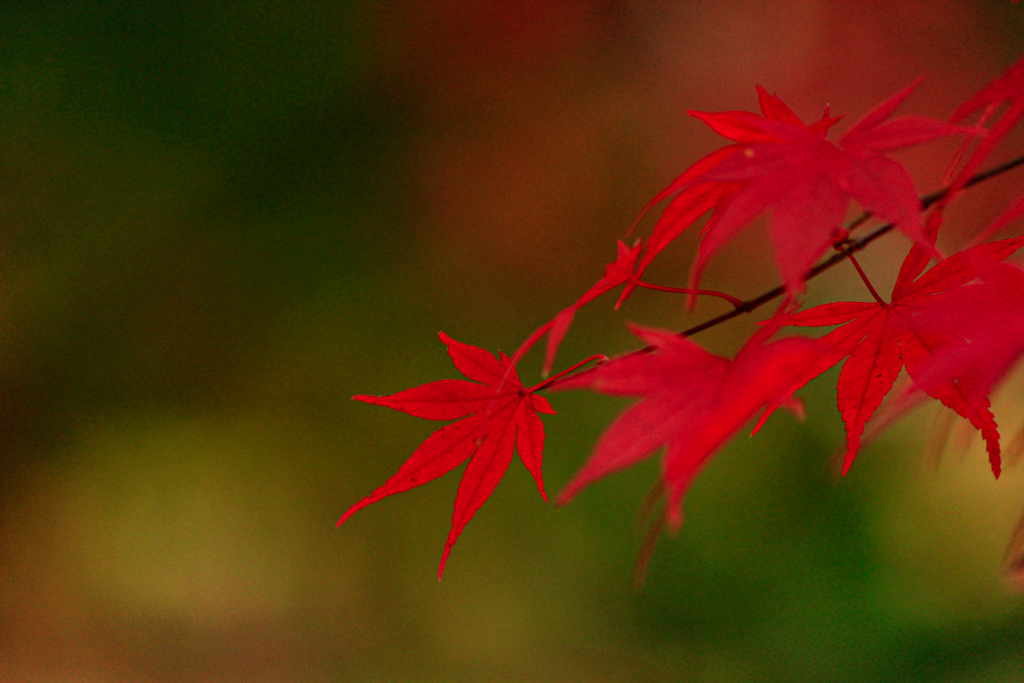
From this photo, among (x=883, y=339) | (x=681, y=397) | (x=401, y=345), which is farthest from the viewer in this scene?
(x=401, y=345)

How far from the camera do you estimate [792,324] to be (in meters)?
0.37

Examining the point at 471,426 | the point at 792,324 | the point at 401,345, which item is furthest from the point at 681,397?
the point at 401,345

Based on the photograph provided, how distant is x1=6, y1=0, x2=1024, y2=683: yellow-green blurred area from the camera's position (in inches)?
74.9

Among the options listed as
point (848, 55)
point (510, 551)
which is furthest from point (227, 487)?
point (848, 55)

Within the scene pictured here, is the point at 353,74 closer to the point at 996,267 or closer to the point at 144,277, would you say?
the point at 144,277

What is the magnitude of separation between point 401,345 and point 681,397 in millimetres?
1992

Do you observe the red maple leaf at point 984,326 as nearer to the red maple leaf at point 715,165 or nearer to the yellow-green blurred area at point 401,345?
the red maple leaf at point 715,165

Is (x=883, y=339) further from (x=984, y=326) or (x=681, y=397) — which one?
(x=681, y=397)

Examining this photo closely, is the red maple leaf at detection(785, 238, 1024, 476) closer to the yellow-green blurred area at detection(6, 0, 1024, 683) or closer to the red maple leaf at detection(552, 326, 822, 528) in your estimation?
the red maple leaf at detection(552, 326, 822, 528)

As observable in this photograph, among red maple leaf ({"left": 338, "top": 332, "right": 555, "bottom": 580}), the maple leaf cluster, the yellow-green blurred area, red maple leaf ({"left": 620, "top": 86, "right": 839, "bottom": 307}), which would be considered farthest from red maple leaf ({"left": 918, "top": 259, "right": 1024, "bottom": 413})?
the yellow-green blurred area

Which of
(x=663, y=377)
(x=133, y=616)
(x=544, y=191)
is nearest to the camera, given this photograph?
(x=663, y=377)

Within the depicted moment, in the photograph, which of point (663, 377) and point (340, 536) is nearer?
point (663, 377)

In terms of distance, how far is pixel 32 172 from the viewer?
212cm

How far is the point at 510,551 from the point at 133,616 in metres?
1.27
